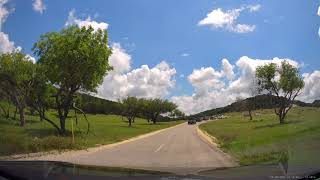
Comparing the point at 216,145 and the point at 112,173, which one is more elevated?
the point at 112,173

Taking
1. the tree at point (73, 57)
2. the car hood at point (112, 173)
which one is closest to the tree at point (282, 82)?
the tree at point (73, 57)

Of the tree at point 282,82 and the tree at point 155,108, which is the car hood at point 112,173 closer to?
the tree at point 282,82

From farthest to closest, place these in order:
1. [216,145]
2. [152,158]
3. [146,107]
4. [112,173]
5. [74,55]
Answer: [146,107] → [74,55] → [216,145] → [152,158] → [112,173]

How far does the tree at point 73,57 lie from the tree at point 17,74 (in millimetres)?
11725

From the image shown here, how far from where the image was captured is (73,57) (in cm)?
4366

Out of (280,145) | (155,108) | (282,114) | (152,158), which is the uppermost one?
(155,108)

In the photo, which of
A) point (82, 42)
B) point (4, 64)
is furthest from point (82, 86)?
point (4, 64)

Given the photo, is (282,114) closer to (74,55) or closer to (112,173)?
(74,55)

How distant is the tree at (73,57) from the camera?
143 feet

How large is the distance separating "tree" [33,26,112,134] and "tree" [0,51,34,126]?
11725 millimetres

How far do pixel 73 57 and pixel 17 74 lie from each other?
1647cm

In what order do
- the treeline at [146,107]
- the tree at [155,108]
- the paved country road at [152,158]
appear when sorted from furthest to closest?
the tree at [155,108] → the treeline at [146,107] → the paved country road at [152,158]

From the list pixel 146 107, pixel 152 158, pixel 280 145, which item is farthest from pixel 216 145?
pixel 146 107

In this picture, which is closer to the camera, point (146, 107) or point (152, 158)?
point (152, 158)
